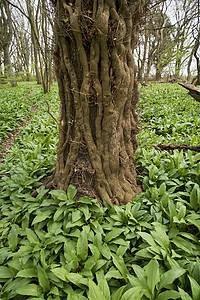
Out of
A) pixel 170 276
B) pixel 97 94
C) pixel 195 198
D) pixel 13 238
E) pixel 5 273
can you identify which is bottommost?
pixel 5 273

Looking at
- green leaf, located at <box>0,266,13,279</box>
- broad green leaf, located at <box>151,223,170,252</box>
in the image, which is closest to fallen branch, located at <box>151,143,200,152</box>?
broad green leaf, located at <box>151,223,170,252</box>

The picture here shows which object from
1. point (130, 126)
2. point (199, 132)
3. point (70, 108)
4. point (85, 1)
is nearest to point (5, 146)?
point (70, 108)

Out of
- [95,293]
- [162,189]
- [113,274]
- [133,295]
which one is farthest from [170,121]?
[95,293]

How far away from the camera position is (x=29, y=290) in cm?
156

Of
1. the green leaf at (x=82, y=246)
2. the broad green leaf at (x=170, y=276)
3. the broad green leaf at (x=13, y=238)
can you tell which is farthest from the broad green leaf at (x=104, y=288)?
the broad green leaf at (x=13, y=238)

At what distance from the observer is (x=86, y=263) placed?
1.71 m

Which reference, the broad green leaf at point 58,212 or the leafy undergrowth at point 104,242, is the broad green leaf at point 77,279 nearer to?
the leafy undergrowth at point 104,242

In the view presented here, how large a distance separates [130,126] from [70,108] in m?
0.90

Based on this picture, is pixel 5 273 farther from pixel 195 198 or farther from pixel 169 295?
pixel 195 198

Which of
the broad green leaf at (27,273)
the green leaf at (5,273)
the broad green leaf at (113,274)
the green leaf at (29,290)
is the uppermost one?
the broad green leaf at (113,274)

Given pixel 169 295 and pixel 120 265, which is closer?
pixel 169 295

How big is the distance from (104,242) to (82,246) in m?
0.28

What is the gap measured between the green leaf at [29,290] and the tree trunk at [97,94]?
110 centimetres

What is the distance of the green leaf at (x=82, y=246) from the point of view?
1.79 meters
